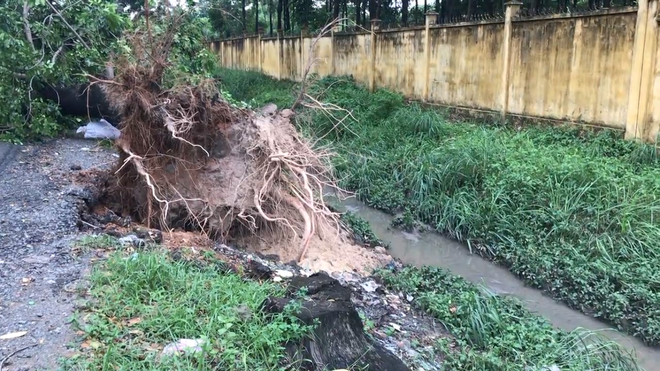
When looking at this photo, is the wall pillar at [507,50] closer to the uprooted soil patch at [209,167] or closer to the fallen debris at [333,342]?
the uprooted soil patch at [209,167]

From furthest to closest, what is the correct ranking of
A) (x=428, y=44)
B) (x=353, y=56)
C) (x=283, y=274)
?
1. (x=353, y=56)
2. (x=428, y=44)
3. (x=283, y=274)

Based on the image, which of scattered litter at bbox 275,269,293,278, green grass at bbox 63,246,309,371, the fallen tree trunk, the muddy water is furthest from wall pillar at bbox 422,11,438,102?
green grass at bbox 63,246,309,371

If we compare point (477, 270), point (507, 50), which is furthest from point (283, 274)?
point (507, 50)

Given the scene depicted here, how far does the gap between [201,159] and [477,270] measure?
3403mm

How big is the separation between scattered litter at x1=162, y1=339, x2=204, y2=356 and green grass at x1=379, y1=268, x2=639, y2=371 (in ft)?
5.90

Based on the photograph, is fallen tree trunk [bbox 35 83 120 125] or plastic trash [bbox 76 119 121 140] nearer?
fallen tree trunk [bbox 35 83 120 125]

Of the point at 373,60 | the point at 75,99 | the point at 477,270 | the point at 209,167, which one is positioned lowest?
the point at 477,270

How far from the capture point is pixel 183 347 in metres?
3.08

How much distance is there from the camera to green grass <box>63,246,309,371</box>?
2967mm

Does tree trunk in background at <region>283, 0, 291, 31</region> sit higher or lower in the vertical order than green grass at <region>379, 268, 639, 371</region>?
higher

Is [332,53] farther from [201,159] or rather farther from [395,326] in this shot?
[395,326]

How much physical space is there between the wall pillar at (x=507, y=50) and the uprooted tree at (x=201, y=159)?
4453 mm

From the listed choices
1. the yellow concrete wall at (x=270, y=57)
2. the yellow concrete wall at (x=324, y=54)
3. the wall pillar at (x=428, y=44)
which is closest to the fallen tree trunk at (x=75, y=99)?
the wall pillar at (x=428, y=44)

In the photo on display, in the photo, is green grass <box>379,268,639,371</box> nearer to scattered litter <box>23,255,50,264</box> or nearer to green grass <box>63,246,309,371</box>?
green grass <box>63,246,309,371</box>
